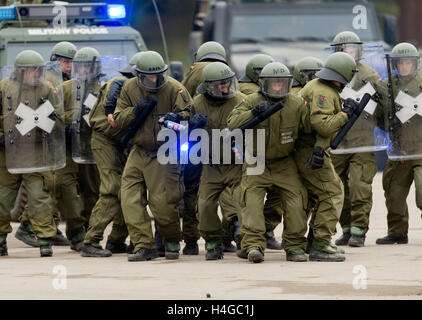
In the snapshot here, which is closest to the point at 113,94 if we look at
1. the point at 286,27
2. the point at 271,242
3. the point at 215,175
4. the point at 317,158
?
the point at 215,175

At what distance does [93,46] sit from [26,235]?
8.94 ft

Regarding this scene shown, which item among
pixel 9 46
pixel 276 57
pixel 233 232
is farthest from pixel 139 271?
pixel 276 57

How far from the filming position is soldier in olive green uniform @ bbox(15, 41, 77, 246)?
1170cm

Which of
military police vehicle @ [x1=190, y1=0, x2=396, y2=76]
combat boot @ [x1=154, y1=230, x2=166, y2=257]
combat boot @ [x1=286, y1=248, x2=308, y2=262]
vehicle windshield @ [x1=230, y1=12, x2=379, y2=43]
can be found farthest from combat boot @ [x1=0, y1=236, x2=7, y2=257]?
vehicle windshield @ [x1=230, y1=12, x2=379, y2=43]

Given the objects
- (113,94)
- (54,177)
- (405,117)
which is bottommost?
(54,177)

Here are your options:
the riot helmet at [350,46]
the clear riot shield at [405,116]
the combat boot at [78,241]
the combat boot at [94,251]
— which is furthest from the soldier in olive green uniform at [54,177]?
the clear riot shield at [405,116]

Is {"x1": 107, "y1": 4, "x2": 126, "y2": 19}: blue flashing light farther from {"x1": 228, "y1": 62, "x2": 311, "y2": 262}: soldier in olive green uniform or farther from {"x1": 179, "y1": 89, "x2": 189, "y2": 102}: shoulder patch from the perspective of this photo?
{"x1": 228, "y1": 62, "x2": 311, "y2": 262}: soldier in olive green uniform

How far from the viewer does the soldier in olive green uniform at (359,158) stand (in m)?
11.9

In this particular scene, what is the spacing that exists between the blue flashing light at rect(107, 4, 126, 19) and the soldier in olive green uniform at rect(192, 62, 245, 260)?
12.6 feet

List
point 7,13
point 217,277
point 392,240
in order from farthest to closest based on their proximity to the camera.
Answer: point 7,13, point 392,240, point 217,277

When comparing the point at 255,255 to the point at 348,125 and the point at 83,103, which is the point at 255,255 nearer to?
the point at 348,125

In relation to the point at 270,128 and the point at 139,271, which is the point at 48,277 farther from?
the point at 270,128

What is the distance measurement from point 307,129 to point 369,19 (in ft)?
33.8

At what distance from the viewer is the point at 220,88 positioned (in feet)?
36.6
